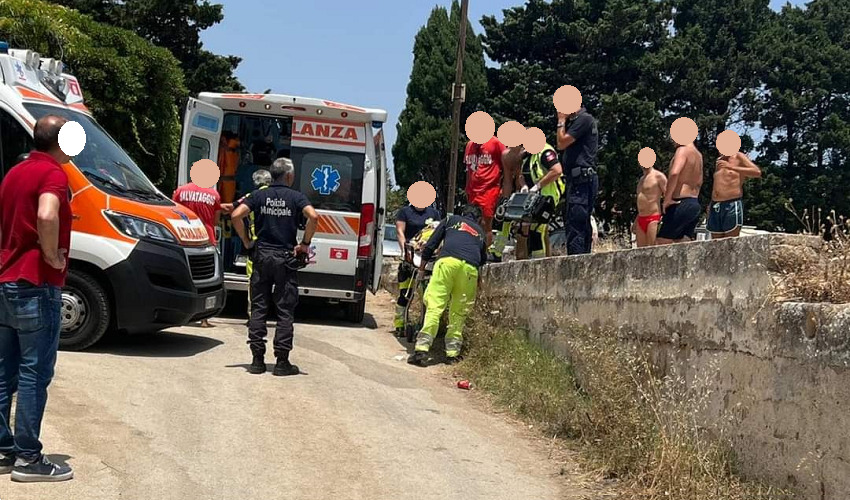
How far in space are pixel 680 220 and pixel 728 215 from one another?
41 centimetres

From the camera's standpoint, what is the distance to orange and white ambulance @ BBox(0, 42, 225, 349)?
24.0 ft

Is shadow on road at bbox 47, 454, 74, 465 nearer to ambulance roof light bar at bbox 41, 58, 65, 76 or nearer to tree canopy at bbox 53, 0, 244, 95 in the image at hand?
ambulance roof light bar at bbox 41, 58, 65, 76

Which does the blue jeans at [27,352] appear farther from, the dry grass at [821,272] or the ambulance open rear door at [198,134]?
the ambulance open rear door at [198,134]

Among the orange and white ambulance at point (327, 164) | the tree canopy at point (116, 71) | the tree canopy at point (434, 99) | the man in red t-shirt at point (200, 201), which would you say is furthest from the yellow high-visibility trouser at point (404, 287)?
the tree canopy at point (434, 99)

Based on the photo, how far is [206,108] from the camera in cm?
1034

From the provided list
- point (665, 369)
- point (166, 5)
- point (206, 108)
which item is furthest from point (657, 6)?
point (665, 369)

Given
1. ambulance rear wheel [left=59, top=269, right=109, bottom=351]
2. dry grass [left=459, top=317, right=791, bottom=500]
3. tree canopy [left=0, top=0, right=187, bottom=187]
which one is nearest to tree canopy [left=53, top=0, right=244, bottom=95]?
tree canopy [left=0, top=0, right=187, bottom=187]

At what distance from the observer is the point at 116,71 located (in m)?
17.7

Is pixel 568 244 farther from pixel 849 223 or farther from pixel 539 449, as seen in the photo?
pixel 849 223

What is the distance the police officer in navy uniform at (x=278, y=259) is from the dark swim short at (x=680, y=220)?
10.1ft

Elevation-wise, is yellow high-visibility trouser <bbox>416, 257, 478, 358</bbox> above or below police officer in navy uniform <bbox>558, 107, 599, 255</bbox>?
below

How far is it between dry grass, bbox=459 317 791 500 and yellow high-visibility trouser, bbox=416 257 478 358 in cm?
83

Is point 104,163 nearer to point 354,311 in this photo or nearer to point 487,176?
point 487,176

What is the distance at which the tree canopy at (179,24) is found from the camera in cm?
2808
